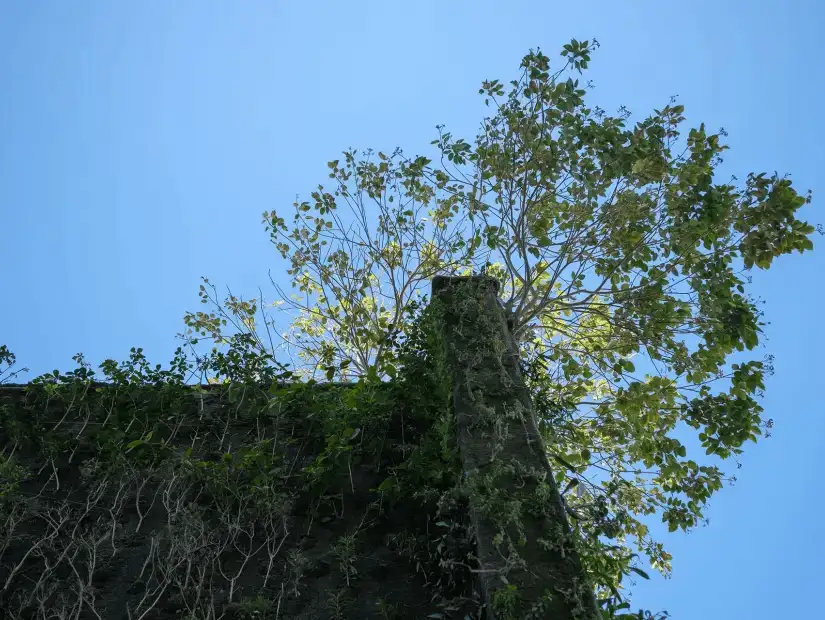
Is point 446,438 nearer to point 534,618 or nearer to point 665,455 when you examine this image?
point 534,618

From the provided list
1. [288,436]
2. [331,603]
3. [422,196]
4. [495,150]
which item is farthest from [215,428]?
[422,196]

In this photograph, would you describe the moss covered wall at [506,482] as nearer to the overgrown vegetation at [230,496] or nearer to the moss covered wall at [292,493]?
the moss covered wall at [292,493]

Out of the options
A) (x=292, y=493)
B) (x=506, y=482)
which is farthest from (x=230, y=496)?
(x=506, y=482)

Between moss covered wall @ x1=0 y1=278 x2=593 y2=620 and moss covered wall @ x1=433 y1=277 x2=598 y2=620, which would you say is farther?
moss covered wall @ x1=0 y1=278 x2=593 y2=620

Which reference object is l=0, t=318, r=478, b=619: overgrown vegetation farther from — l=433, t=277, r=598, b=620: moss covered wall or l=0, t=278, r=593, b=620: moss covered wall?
l=433, t=277, r=598, b=620: moss covered wall

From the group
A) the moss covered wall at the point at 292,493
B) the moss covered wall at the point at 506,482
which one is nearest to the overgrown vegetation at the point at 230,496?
the moss covered wall at the point at 292,493

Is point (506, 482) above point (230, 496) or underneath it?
above

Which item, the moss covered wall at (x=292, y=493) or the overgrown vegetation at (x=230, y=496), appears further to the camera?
the overgrown vegetation at (x=230, y=496)

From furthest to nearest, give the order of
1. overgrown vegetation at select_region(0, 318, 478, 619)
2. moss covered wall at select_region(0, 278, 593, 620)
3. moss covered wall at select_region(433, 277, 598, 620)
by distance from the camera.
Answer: overgrown vegetation at select_region(0, 318, 478, 619), moss covered wall at select_region(0, 278, 593, 620), moss covered wall at select_region(433, 277, 598, 620)

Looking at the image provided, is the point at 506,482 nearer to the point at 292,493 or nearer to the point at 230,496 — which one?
the point at 292,493

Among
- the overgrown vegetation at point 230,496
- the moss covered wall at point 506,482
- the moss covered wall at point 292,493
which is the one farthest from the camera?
the overgrown vegetation at point 230,496

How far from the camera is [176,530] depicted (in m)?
4.68

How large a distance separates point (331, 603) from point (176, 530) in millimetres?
1168

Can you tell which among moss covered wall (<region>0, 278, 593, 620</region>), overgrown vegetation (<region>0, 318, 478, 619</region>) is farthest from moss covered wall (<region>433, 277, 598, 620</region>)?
overgrown vegetation (<region>0, 318, 478, 619</region>)
